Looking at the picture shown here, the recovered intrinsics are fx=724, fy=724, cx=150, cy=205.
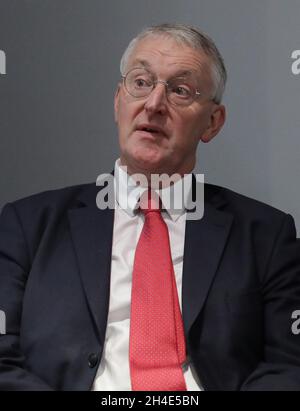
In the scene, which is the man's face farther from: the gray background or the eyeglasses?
the gray background

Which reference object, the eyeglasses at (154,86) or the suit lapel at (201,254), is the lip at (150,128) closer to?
the eyeglasses at (154,86)

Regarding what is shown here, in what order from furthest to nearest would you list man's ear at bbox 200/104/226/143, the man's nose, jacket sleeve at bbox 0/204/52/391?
man's ear at bbox 200/104/226/143
the man's nose
jacket sleeve at bbox 0/204/52/391

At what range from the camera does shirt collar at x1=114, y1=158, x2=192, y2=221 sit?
5.50 ft

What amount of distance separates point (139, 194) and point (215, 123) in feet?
1.01

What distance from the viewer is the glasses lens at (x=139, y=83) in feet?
5.49

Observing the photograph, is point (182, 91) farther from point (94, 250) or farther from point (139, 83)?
point (94, 250)

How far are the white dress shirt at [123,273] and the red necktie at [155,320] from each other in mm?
26

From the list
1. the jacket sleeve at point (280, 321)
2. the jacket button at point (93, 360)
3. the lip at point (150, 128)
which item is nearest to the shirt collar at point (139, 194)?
the lip at point (150, 128)

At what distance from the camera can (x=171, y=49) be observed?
167cm

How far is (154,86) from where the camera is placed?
167 cm

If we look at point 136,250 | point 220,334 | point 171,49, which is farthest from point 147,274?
point 171,49

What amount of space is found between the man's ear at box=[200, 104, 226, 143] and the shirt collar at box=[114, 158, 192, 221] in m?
0.16

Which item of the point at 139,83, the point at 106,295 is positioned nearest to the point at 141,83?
the point at 139,83

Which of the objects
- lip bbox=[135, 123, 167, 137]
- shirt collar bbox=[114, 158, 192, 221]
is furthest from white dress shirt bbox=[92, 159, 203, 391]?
lip bbox=[135, 123, 167, 137]
